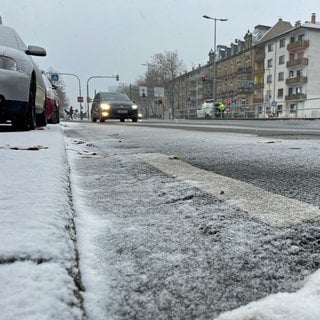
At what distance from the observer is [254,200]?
4.85 ft

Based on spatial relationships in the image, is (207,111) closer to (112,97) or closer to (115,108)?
(112,97)

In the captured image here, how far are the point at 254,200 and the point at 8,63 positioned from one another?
391 cm

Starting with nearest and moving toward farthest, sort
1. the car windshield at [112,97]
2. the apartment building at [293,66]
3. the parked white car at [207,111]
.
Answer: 1. the car windshield at [112,97]
2. the parked white car at [207,111]
3. the apartment building at [293,66]

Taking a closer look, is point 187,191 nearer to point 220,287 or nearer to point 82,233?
point 82,233

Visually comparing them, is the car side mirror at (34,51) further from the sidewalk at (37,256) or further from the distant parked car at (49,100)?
the sidewalk at (37,256)

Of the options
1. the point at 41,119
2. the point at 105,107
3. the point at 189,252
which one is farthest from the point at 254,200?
the point at 105,107

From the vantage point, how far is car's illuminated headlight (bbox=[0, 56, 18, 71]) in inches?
176

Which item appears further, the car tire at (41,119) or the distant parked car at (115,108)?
the distant parked car at (115,108)

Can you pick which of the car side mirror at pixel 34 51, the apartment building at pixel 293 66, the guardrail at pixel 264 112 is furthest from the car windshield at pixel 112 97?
the apartment building at pixel 293 66

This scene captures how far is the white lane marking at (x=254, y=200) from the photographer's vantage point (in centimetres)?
123

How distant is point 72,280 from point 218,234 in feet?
1.65

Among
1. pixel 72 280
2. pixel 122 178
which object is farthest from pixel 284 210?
pixel 122 178

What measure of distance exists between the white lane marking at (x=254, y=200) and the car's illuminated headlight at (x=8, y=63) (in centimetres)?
306

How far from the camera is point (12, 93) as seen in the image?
4.53 metres
